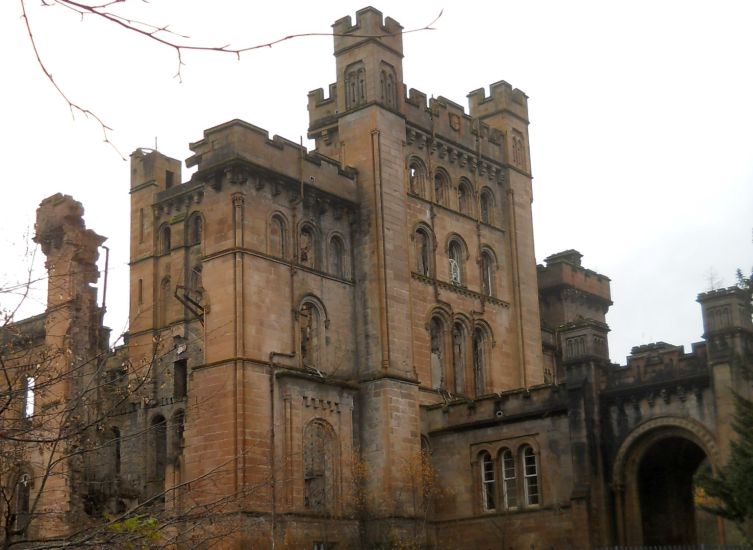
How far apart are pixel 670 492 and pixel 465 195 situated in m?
14.7

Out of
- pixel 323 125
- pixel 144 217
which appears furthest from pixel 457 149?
pixel 144 217

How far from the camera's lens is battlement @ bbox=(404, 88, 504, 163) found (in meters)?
42.4

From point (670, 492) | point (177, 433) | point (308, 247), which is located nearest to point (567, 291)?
point (308, 247)

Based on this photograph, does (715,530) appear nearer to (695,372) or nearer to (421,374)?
(695,372)

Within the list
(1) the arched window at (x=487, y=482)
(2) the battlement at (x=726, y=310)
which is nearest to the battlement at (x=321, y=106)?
(1) the arched window at (x=487, y=482)

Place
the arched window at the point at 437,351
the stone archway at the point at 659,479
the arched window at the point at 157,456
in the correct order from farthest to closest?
1. the arched window at the point at 437,351
2. the arched window at the point at 157,456
3. the stone archway at the point at 659,479

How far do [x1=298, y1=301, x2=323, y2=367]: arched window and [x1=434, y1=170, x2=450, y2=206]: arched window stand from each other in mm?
8077

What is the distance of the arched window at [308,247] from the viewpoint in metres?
37.5

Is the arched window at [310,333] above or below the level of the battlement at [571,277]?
below

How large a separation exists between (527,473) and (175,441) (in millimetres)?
11716

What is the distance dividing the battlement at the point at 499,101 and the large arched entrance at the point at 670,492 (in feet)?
56.8

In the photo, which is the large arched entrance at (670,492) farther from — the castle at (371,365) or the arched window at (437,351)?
the arched window at (437,351)

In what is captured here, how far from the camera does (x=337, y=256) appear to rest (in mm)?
38938

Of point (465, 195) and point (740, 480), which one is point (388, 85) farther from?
Result: point (740, 480)
